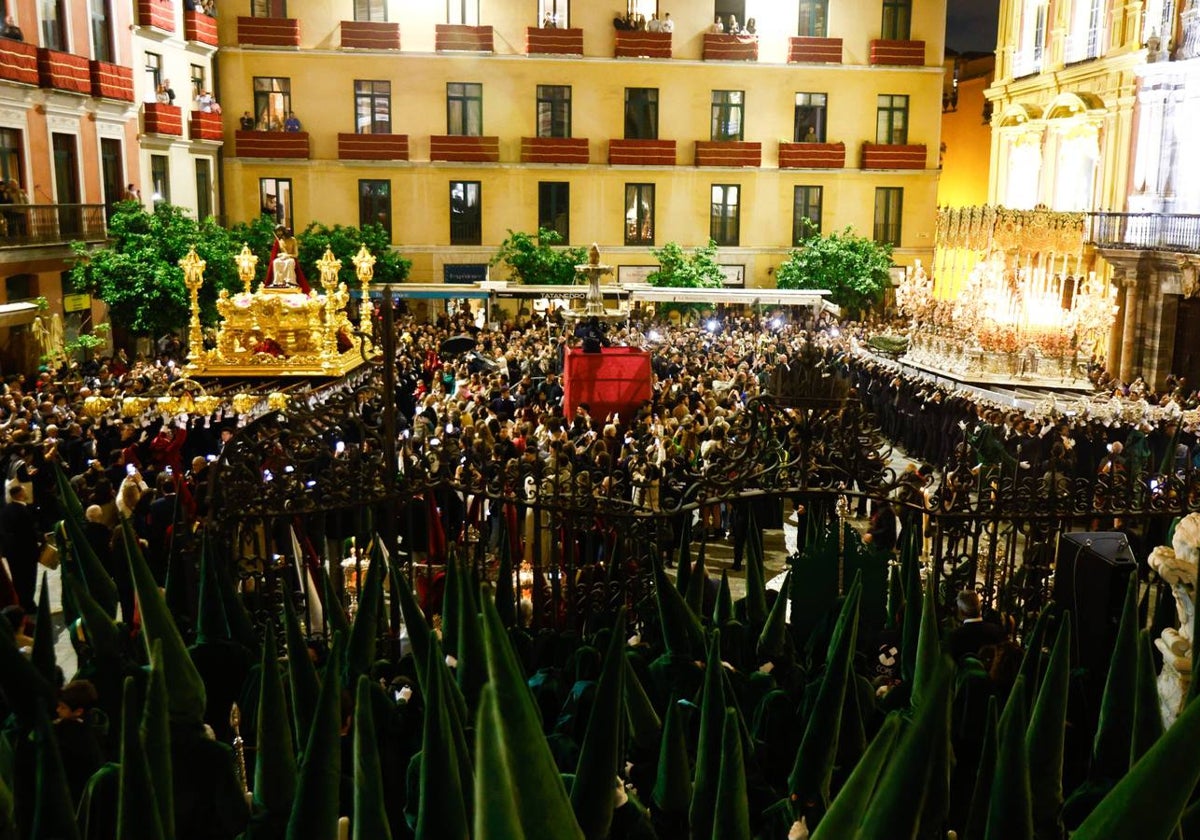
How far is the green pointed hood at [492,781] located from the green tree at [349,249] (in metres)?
29.3

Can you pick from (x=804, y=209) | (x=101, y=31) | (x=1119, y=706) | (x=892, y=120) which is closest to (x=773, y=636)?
(x=1119, y=706)

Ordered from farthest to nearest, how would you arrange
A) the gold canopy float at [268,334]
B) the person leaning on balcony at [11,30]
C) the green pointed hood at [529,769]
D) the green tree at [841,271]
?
the green tree at [841,271], the person leaning on balcony at [11,30], the gold canopy float at [268,334], the green pointed hood at [529,769]

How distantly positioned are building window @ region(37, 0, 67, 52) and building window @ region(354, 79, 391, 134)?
34.0 ft

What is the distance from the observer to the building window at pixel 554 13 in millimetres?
34156

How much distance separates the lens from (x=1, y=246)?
70.7ft

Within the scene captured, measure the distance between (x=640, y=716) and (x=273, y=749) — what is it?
1.62 metres

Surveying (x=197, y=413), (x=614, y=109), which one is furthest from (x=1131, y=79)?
(x=197, y=413)

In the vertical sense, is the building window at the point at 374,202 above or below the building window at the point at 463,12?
below

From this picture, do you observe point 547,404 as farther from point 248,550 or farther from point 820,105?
point 820,105

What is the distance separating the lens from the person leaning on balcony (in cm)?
2208

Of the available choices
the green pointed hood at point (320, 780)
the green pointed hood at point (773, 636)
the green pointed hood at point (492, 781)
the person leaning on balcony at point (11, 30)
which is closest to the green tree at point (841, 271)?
the person leaning on balcony at point (11, 30)

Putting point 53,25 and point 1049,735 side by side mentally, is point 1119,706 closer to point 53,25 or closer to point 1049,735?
point 1049,735

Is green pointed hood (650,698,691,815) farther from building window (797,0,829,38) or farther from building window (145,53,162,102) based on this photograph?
building window (797,0,829,38)

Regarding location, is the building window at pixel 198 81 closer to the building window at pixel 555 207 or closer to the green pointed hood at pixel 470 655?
the building window at pixel 555 207
